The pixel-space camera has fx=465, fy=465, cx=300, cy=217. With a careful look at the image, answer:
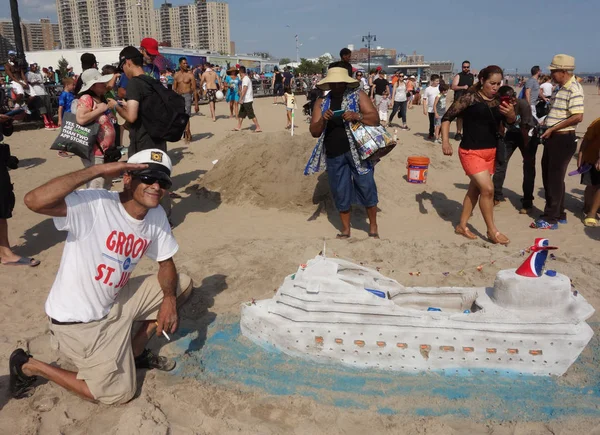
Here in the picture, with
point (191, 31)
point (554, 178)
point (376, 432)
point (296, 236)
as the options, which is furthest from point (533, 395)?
point (191, 31)

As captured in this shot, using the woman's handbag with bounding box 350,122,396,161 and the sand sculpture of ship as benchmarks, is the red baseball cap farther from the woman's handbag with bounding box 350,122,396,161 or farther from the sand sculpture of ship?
the sand sculpture of ship

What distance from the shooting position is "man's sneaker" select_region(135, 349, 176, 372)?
324cm

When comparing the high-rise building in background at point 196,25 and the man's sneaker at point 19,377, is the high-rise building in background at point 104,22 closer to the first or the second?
the high-rise building in background at point 196,25

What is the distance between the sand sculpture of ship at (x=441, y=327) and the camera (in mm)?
2986

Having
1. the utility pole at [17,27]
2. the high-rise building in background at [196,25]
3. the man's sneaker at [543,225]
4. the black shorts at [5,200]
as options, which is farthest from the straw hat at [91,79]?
the high-rise building in background at [196,25]

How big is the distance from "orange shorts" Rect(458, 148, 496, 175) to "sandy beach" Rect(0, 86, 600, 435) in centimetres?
85

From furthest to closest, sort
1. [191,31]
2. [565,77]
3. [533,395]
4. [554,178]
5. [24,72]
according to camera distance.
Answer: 1. [191,31]
2. [24,72]
3. [554,178]
4. [565,77]
5. [533,395]

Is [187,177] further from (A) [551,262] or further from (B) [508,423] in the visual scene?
(B) [508,423]

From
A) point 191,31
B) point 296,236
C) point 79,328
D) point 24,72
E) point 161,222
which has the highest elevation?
point 191,31

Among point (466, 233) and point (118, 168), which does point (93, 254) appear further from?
point (466, 233)

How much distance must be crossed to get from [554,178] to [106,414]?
224 inches

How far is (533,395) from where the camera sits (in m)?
2.90

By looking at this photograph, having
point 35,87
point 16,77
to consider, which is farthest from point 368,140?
point 35,87

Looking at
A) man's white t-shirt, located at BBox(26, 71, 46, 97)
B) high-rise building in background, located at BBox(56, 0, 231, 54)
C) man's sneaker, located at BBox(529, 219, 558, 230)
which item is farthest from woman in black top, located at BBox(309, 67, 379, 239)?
high-rise building in background, located at BBox(56, 0, 231, 54)
